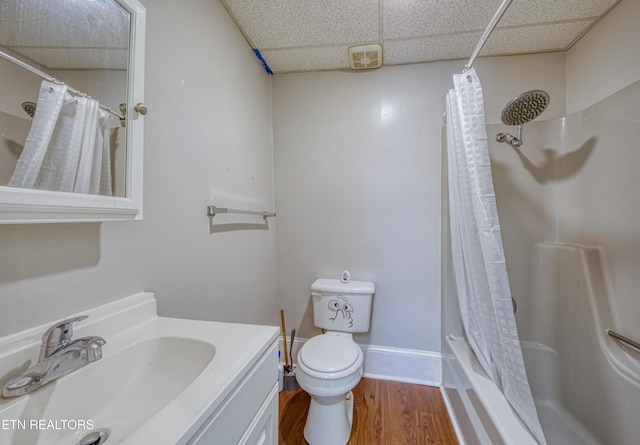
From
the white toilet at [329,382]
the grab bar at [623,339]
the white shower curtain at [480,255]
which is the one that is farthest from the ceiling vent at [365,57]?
the grab bar at [623,339]

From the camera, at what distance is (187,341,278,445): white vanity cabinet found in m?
0.46

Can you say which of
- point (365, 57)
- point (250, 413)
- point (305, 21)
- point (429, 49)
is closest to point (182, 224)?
point (250, 413)

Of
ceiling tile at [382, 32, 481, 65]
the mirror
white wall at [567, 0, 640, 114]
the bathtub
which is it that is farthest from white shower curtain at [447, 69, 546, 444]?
the mirror

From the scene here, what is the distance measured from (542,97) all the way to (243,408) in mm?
1697

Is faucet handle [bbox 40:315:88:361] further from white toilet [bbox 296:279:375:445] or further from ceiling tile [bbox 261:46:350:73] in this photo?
ceiling tile [bbox 261:46:350:73]

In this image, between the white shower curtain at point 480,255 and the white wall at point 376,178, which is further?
the white wall at point 376,178

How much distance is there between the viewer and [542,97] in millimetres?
1138

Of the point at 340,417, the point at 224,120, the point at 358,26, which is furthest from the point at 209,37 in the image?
the point at 340,417

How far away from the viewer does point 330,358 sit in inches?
48.7

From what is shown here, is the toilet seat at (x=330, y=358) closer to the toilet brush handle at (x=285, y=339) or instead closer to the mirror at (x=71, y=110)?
the toilet brush handle at (x=285, y=339)

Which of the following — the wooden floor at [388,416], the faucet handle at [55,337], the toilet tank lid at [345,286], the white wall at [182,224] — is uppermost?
the white wall at [182,224]

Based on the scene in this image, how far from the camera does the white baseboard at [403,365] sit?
168 centimetres

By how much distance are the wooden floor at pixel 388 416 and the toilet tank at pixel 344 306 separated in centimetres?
43

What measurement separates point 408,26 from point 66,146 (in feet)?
5.38
